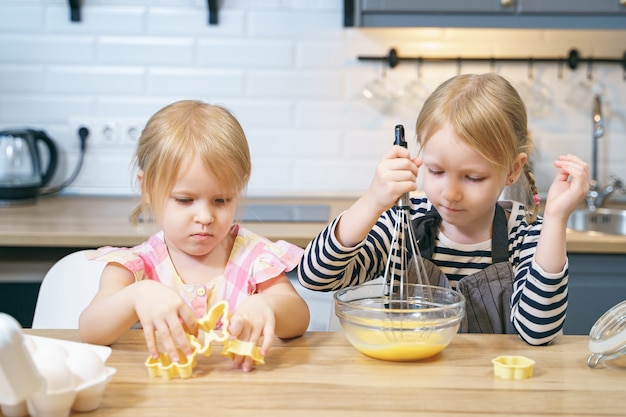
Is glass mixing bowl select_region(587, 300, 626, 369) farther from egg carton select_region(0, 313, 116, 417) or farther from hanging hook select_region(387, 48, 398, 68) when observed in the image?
hanging hook select_region(387, 48, 398, 68)

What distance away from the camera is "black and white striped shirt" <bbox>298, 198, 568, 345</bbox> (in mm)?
1282

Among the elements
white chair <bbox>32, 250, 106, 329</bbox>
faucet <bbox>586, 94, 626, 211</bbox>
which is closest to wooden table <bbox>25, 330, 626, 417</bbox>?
white chair <bbox>32, 250, 106, 329</bbox>

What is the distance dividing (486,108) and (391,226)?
308mm

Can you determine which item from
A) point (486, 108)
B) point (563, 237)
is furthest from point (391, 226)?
point (563, 237)

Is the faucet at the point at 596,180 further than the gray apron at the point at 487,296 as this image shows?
Yes

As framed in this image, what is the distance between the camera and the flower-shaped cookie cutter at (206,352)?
1070mm

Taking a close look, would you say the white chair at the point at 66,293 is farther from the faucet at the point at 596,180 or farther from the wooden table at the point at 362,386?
the faucet at the point at 596,180

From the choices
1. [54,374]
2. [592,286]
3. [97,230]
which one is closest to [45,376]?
[54,374]

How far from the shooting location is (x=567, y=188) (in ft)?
4.13

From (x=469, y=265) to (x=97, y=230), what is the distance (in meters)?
1.13

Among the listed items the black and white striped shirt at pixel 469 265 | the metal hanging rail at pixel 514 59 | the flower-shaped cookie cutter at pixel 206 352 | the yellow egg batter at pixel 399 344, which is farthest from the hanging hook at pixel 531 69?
the flower-shaped cookie cutter at pixel 206 352

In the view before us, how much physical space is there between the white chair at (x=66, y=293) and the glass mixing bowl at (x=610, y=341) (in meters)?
0.99

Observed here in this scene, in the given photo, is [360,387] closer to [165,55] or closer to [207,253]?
[207,253]

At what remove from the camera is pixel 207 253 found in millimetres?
1526
